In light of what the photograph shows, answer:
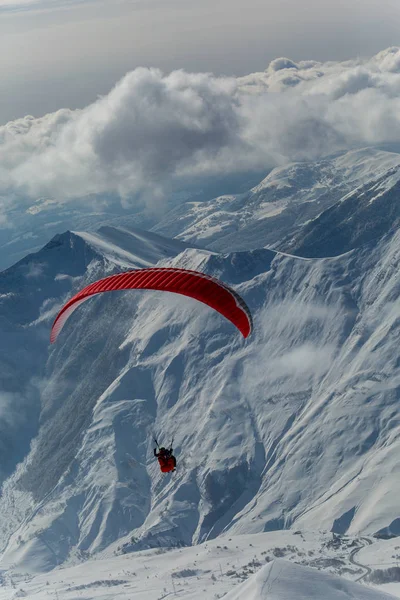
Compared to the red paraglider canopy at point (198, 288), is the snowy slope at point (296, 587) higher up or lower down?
lower down

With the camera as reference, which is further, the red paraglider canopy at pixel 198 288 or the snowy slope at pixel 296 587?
the snowy slope at pixel 296 587

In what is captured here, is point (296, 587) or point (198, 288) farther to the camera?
point (296, 587)

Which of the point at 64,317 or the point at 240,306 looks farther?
the point at 64,317

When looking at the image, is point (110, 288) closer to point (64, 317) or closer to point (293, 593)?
point (64, 317)

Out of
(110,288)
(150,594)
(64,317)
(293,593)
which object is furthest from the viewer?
(150,594)

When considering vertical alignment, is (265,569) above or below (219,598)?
above

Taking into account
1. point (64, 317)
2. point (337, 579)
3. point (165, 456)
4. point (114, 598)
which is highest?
point (64, 317)

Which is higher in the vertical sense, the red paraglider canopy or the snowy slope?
the red paraglider canopy

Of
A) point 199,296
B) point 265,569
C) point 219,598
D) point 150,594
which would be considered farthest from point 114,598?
point 199,296

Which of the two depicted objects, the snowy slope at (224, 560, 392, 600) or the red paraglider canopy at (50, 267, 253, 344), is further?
the snowy slope at (224, 560, 392, 600)

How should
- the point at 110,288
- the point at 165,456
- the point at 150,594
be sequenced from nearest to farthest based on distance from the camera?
the point at 165,456 < the point at 110,288 < the point at 150,594

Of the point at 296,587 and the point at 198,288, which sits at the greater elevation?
the point at 198,288
